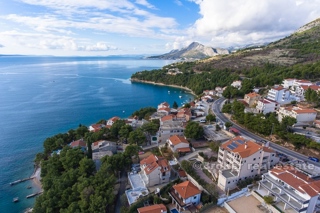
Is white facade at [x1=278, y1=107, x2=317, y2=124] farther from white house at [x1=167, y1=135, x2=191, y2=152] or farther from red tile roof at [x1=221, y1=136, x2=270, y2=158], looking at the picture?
white house at [x1=167, y1=135, x2=191, y2=152]

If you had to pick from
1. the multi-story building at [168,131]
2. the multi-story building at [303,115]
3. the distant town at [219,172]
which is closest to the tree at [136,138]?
the distant town at [219,172]

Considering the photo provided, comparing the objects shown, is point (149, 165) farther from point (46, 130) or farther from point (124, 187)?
point (46, 130)

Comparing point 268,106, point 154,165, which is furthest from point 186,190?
point 268,106

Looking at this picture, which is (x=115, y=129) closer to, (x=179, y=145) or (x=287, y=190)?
(x=179, y=145)

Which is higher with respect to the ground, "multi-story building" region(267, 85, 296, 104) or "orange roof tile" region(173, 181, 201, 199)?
"multi-story building" region(267, 85, 296, 104)

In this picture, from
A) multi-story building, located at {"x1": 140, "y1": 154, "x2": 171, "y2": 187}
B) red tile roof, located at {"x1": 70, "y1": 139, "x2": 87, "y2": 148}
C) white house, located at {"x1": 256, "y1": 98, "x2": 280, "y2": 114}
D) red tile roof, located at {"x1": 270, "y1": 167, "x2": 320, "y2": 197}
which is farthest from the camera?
white house, located at {"x1": 256, "y1": 98, "x2": 280, "y2": 114}

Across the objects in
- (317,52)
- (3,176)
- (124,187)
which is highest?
(317,52)

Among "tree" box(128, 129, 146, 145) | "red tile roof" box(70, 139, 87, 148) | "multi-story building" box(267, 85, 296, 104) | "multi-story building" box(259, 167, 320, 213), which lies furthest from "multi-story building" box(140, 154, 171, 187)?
"multi-story building" box(267, 85, 296, 104)

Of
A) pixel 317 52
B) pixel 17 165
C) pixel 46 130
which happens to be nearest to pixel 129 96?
pixel 46 130
